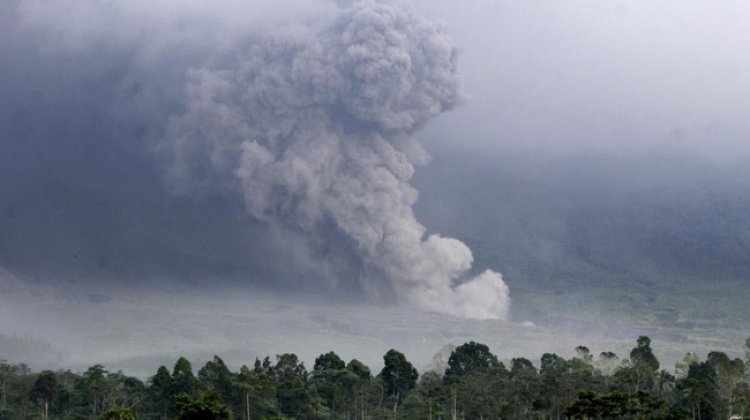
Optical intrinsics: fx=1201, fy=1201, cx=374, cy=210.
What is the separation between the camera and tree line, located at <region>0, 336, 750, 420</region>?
7506 centimetres

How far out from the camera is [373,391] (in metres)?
87.6

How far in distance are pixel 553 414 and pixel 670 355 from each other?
69.8 m

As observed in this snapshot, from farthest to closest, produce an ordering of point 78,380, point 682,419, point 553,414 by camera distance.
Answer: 1. point 78,380
2. point 553,414
3. point 682,419

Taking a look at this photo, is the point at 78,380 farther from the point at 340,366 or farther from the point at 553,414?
the point at 553,414

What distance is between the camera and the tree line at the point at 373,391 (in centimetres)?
7506

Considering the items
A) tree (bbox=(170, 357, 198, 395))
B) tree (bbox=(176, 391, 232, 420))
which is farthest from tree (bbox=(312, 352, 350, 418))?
tree (bbox=(176, 391, 232, 420))

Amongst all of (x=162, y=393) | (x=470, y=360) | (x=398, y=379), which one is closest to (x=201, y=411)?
(x=162, y=393)

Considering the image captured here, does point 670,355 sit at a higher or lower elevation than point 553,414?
higher

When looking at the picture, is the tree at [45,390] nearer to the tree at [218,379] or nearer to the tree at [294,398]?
the tree at [218,379]

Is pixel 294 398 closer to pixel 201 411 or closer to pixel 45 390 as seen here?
pixel 45 390

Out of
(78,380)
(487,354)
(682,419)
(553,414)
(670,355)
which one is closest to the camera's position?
(682,419)

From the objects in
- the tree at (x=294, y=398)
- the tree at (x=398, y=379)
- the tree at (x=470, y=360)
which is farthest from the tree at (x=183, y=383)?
the tree at (x=470, y=360)

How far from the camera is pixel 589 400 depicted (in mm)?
58844

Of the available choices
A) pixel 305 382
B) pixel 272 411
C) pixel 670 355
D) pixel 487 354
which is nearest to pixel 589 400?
pixel 272 411
